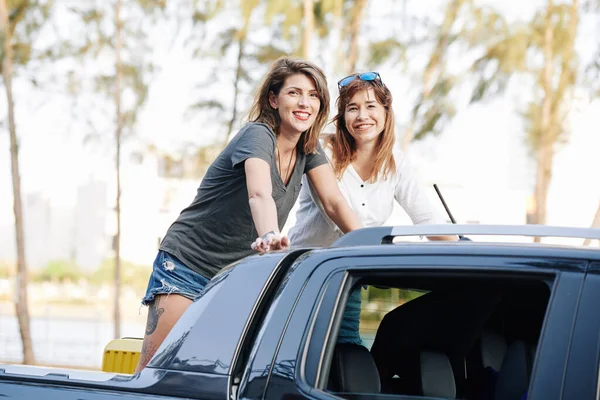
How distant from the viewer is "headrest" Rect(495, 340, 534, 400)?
2.48m

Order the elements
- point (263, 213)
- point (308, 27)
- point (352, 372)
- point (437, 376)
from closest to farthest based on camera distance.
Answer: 1. point (352, 372)
2. point (437, 376)
3. point (263, 213)
4. point (308, 27)

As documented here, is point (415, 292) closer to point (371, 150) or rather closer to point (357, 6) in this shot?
point (371, 150)

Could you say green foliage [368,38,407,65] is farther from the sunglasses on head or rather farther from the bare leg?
the bare leg

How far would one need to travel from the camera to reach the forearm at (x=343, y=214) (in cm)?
351

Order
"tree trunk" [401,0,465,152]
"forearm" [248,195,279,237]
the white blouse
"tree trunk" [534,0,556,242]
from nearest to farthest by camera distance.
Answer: "forearm" [248,195,279,237]
the white blouse
"tree trunk" [534,0,556,242]
"tree trunk" [401,0,465,152]

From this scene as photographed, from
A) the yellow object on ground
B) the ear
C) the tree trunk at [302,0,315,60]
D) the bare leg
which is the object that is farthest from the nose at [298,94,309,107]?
the tree trunk at [302,0,315,60]

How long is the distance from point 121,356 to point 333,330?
1.58 m

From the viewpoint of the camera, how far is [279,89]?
3455mm

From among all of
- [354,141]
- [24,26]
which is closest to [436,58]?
[24,26]

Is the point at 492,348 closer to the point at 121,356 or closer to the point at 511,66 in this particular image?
the point at 121,356

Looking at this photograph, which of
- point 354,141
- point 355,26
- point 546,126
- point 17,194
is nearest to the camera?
point 354,141

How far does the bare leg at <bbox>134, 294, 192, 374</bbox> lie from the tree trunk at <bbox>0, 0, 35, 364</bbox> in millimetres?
16442

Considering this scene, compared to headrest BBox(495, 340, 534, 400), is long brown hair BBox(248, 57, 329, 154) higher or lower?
higher

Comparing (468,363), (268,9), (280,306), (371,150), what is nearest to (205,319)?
(280,306)
